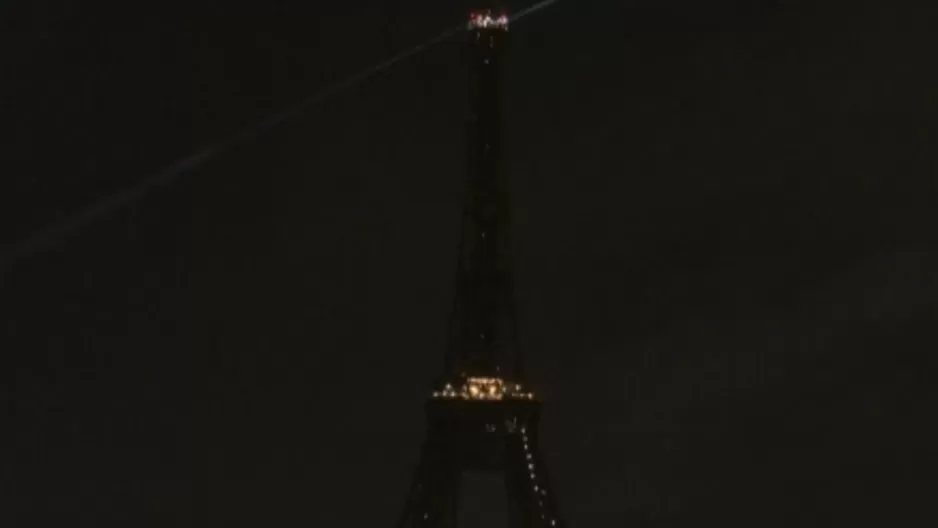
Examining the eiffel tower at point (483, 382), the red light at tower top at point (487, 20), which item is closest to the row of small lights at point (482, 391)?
the eiffel tower at point (483, 382)

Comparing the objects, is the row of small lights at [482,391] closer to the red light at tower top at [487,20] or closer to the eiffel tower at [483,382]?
the eiffel tower at [483,382]

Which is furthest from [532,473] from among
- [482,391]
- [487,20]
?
[487,20]

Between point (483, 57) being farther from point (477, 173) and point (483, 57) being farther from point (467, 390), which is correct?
point (467, 390)

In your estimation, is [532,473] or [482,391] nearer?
[532,473]

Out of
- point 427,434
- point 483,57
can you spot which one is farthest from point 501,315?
point 483,57

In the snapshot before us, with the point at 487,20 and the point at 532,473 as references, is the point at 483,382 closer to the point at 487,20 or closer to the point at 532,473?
the point at 532,473
